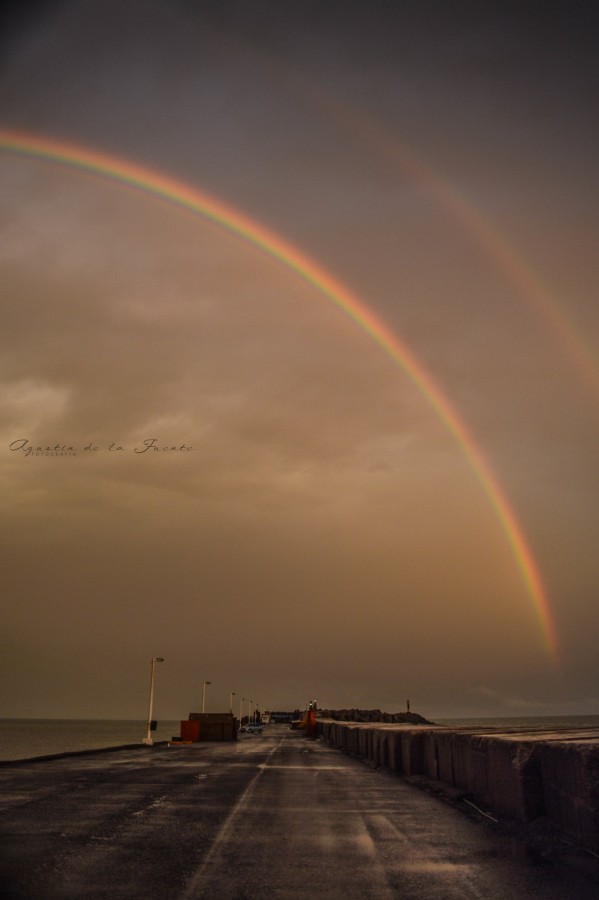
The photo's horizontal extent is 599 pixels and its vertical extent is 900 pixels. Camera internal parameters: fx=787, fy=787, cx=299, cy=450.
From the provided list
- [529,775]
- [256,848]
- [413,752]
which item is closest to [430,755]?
[413,752]

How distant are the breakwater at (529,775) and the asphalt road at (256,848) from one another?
556mm

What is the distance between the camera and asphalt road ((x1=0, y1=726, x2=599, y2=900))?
8289mm

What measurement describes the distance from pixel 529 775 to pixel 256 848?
420 centimetres

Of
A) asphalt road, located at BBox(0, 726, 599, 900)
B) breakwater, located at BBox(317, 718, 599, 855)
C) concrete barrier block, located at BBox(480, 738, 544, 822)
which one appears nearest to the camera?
asphalt road, located at BBox(0, 726, 599, 900)

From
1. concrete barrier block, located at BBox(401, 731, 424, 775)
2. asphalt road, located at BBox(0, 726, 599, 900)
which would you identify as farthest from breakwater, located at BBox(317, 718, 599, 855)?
concrete barrier block, located at BBox(401, 731, 424, 775)

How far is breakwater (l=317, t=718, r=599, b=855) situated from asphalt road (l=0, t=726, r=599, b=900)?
56cm

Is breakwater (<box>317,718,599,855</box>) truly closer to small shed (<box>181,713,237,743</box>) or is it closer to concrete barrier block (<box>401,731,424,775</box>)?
concrete barrier block (<box>401,731,424,775</box>)

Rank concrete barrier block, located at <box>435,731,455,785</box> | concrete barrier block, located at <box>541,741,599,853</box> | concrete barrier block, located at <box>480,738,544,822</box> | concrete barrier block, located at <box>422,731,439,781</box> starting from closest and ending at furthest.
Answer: concrete barrier block, located at <box>541,741,599,853</box> → concrete barrier block, located at <box>480,738,544,822</box> → concrete barrier block, located at <box>435,731,455,785</box> → concrete barrier block, located at <box>422,731,439,781</box>

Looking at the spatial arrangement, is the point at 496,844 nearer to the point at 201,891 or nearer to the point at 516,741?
the point at 516,741

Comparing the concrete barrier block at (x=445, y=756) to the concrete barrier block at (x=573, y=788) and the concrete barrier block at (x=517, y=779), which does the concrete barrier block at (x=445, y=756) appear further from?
the concrete barrier block at (x=573, y=788)

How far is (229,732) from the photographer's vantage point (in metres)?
72.2

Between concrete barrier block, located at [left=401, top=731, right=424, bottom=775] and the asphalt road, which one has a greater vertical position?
concrete barrier block, located at [left=401, top=731, right=424, bottom=775]

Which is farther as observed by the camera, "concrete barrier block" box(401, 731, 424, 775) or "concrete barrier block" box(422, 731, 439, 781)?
"concrete barrier block" box(401, 731, 424, 775)

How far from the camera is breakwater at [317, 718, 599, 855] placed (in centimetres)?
955
